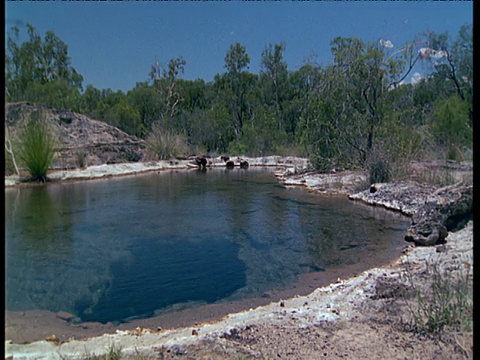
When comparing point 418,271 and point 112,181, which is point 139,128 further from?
point 418,271

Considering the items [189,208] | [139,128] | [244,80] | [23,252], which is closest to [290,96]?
[244,80]

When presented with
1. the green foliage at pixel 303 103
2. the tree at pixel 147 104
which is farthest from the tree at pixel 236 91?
the tree at pixel 147 104

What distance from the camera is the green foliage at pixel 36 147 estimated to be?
10.8 metres

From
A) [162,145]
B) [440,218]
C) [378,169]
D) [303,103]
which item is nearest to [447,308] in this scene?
[440,218]

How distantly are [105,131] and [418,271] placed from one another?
656 inches

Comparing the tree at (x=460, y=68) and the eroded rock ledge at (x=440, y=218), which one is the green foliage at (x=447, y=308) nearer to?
the tree at (x=460, y=68)

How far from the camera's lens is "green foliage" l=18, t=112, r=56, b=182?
424 inches

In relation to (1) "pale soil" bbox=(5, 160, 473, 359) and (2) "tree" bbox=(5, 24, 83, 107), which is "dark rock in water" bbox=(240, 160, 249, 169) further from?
(1) "pale soil" bbox=(5, 160, 473, 359)

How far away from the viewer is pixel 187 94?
84.4 ft

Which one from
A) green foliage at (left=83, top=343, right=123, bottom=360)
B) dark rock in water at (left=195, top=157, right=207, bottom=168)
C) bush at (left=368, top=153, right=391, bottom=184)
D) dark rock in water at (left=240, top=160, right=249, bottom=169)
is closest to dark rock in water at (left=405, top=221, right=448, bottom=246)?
green foliage at (left=83, top=343, right=123, bottom=360)

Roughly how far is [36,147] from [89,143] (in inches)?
242

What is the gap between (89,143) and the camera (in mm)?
17188

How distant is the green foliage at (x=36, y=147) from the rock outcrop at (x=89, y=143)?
8.45ft

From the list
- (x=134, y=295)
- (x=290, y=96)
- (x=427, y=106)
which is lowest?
(x=134, y=295)
